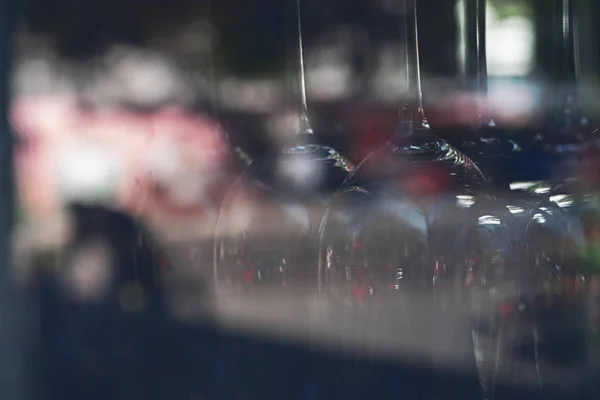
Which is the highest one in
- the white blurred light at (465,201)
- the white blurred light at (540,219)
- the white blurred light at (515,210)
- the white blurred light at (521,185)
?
the white blurred light at (521,185)

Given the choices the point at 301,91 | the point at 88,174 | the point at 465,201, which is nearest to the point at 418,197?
the point at 465,201

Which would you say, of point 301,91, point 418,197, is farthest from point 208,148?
point 418,197

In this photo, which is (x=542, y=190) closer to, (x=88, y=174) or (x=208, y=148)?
(x=208, y=148)

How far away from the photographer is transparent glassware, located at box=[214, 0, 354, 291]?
1.45ft

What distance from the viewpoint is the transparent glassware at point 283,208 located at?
44cm

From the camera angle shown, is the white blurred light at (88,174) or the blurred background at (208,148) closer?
the blurred background at (208,148)

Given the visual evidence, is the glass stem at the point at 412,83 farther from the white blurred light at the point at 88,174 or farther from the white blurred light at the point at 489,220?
the white blurred light at the point at 88,174

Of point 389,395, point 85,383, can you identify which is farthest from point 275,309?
point 85,383

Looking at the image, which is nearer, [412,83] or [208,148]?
[412,83]

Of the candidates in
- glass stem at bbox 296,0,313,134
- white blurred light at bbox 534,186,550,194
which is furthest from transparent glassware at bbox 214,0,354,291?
white blurred light at bbox 534,186,550,194

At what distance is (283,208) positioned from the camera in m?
0.45

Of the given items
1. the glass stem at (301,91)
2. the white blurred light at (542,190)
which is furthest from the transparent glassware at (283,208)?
the white blurred light at (542,190)

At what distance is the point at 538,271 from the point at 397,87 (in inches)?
5.7

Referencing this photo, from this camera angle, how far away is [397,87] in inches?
18.5
